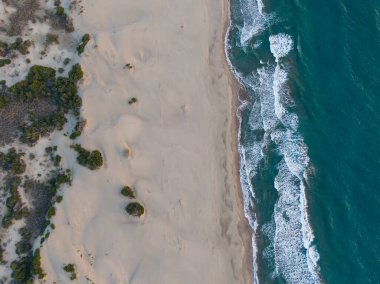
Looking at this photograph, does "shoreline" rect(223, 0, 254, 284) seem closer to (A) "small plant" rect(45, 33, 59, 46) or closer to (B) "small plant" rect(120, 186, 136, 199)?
(B) "small plant" rect(120, 186, 136, 199)

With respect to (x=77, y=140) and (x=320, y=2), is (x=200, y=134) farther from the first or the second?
(x=320, y=2)

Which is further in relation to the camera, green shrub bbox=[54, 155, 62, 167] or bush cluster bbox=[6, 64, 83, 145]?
bush cluster bbox=[6, 64, 83, 145]

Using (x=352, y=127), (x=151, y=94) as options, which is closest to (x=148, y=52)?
(x=151, y=94)

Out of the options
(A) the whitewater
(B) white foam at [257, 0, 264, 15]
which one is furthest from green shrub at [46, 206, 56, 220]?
(B) white foam at [257, 0, 264, 15]

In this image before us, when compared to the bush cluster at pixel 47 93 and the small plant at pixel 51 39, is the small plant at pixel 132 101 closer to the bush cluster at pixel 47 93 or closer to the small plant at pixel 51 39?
the bush cluster at pixel 47 93

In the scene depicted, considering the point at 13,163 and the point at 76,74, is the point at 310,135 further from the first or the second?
the point at 13,163

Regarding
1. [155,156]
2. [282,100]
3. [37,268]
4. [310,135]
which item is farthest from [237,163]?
[37,268]
